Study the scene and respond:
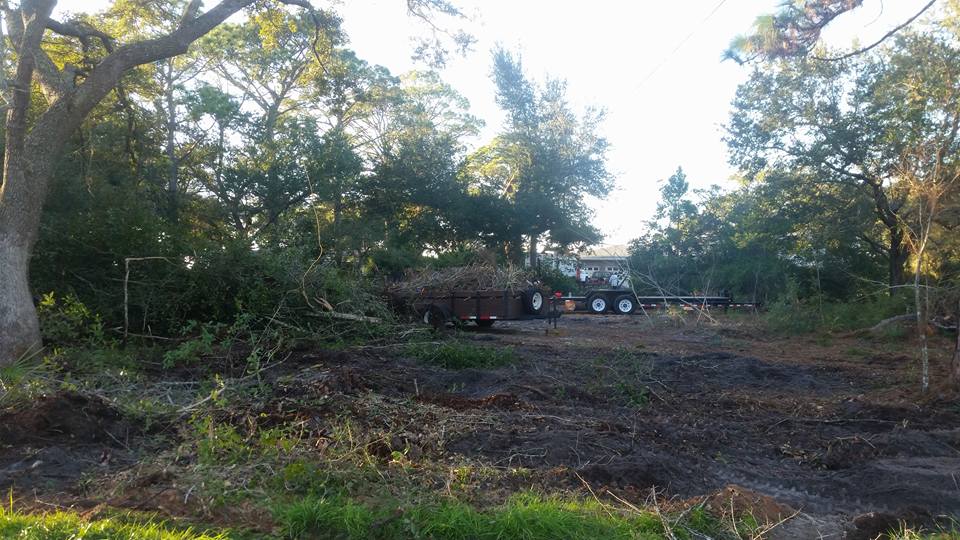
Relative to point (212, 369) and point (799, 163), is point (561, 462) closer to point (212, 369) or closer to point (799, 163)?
point (212, 369)

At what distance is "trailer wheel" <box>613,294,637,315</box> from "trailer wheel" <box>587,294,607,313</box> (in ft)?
1.44

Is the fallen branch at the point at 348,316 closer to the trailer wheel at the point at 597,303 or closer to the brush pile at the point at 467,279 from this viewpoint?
the brush pile at the point at 467,279

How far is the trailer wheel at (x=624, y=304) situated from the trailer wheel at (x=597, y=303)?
0.44 meters

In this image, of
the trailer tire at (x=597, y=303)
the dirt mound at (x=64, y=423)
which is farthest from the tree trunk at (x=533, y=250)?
the dirt mound at (x=64, y=423)

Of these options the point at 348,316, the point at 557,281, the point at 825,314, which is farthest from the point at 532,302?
the point at 557,281

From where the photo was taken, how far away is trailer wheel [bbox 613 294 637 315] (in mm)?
28984

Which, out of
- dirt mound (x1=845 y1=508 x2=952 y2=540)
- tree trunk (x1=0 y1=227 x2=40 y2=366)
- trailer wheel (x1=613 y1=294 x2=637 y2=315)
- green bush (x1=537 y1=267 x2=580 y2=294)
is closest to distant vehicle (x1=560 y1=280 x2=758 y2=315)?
trailer wheel (x1=613 y1=294 x2=637 y2=315)

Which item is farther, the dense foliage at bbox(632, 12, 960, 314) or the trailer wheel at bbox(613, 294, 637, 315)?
the trailer wheel at bbox(613, 294, 637, 315)

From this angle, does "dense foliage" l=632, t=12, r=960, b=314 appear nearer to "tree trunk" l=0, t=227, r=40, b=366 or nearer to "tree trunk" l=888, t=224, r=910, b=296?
"tree trunk" l=888, t=224, r=910, b=296

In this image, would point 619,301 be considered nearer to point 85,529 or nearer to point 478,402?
point 478,402

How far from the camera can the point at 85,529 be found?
3.69m

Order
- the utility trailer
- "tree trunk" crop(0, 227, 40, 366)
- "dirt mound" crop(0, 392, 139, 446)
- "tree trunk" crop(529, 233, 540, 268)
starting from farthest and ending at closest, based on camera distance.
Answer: "tree trunk" crop(529, 233, 540, 268), the utility trailer, "tree trunk" crop(0, 227, 40, 366), "dirt mound" crop(0, 392, 139, 446)

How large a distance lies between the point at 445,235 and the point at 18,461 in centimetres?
2847

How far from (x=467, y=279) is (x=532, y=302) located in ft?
5.75
